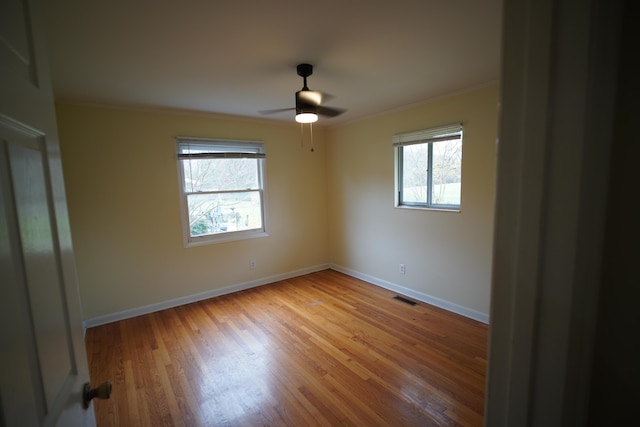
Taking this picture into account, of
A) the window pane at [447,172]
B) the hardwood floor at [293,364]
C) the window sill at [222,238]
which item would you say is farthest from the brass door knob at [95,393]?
the window pane at [447,172]

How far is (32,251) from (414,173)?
11.1 feet

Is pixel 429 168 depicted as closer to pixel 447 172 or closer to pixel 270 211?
pixel 447 172

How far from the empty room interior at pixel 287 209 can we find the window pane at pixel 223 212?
21mm

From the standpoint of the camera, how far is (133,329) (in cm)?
300

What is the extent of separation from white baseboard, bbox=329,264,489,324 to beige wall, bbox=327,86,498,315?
0.03 metres

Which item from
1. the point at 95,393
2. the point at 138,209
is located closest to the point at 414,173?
the point at 138,209

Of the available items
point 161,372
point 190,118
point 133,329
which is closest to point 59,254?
point 161,372

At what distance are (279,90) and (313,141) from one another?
5.96 ft

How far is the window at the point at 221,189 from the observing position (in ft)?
11.5

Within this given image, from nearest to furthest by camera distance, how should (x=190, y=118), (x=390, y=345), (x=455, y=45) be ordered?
1. (x=455, y=45)
2. (x=390, y=345)
3. (x=190, y=118)

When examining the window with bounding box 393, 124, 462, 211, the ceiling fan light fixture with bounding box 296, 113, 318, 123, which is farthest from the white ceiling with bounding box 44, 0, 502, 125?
the window with bounding box 393, 124, 462, 211

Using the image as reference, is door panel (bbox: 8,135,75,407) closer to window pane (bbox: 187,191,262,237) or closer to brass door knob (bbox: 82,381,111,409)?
brass door knob (bbox: 82,381,111,409)

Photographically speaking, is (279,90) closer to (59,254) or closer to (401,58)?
(401,58)

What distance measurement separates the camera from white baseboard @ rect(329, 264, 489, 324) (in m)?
2.99
